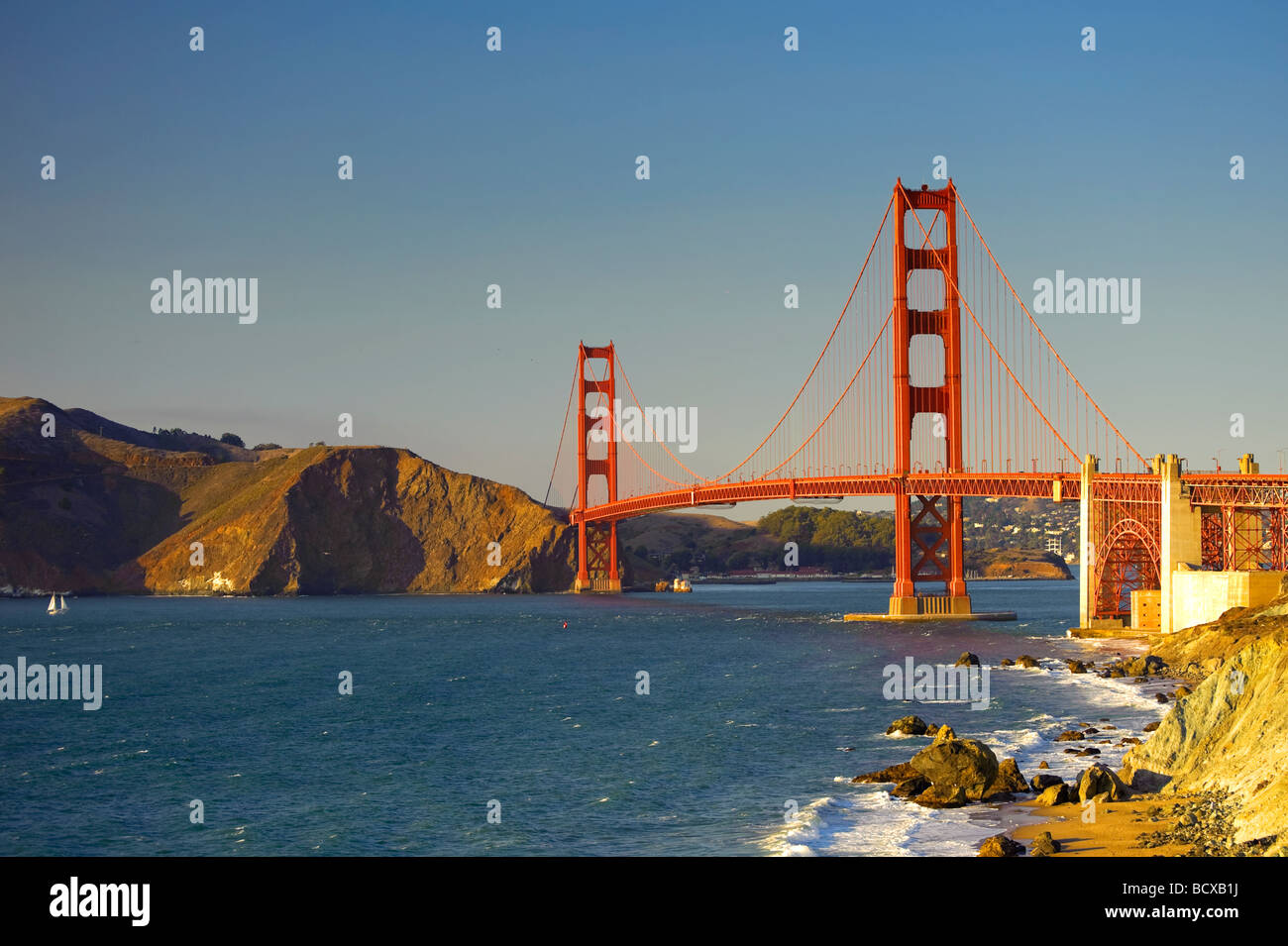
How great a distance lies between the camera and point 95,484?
193 m

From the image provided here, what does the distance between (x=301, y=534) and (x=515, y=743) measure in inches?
5433

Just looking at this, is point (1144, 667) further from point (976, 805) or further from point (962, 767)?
point (976, 805)

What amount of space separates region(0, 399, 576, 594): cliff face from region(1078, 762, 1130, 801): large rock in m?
147

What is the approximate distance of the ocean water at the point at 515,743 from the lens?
27.1 meters

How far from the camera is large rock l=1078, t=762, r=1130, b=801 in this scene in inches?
1024

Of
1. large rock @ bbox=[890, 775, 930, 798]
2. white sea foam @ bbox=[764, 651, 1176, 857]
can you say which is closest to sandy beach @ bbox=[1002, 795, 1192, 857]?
white sea foam @ bbox=[764, 651, 1176, 857]

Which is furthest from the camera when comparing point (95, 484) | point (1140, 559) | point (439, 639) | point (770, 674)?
point (95, 484)

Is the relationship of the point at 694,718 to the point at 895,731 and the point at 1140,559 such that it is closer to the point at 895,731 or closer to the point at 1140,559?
the point at 895,731

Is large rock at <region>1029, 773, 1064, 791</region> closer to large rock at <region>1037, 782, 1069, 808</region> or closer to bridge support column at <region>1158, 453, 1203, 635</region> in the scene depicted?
large rock at <region>1037, 782, 1069, 808</region>

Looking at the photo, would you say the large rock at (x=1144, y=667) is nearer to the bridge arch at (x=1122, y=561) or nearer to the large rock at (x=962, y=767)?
the bridge arch at (x=1122, y=561)

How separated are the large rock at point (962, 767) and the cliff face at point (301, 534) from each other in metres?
144
